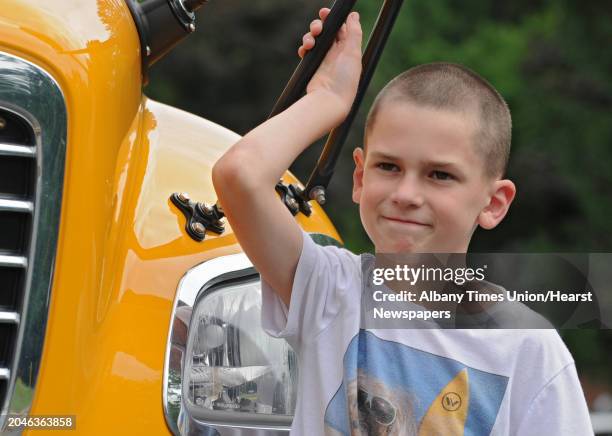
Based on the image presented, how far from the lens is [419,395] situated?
187cm

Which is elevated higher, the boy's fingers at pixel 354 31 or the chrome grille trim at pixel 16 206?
the boy's fingers at pixel 354 31

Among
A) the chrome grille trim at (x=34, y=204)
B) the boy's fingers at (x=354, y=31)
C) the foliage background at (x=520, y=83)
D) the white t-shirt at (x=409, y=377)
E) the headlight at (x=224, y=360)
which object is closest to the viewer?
the white t-shirt at (x=409, y=377)

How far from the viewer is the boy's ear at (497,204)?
2014 mm

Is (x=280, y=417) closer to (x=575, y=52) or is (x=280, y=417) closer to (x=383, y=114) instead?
(x=383, y=114)

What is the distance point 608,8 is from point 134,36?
15418 millimetres

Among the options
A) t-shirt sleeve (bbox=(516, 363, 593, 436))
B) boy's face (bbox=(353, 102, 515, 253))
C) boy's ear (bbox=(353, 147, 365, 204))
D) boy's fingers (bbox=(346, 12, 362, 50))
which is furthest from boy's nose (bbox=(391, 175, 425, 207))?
t-shirt sleeve (bbox=(516, 363, 593, 436))

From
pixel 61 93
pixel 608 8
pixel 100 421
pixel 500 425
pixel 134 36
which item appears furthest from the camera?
pixel 608 8

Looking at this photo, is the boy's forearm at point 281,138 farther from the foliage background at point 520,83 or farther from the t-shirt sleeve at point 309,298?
the foliage background at point 520,83

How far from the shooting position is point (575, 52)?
1722cm

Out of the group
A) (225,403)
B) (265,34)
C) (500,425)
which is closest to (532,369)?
(500,425)

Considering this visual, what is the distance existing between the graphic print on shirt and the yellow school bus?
450mm

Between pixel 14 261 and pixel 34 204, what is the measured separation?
112mm

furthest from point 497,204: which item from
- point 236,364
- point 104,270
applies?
point 104,270
